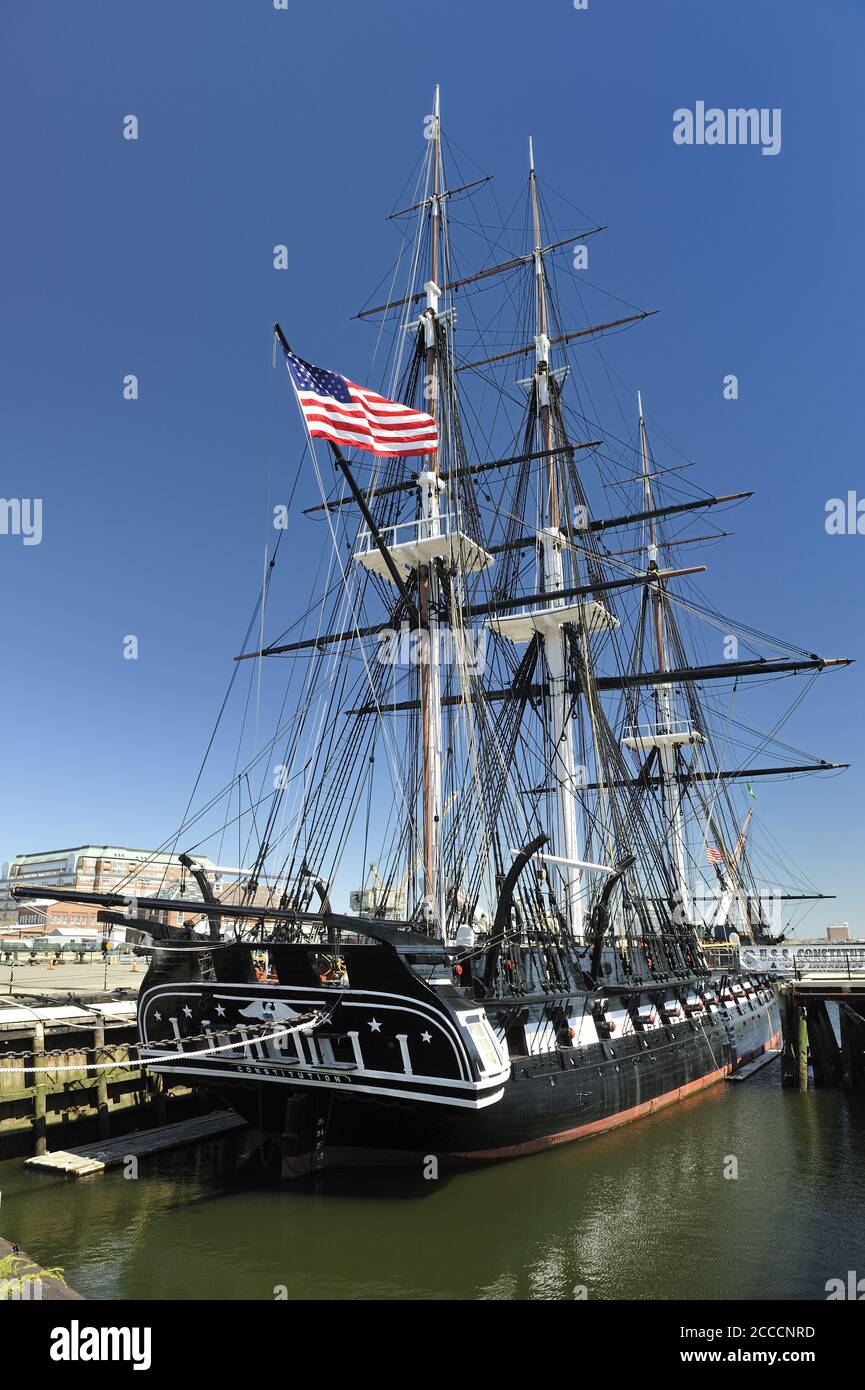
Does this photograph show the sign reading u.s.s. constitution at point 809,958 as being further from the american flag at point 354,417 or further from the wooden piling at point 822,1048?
the american flag at point 354,417

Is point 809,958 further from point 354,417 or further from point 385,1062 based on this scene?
point 354,417

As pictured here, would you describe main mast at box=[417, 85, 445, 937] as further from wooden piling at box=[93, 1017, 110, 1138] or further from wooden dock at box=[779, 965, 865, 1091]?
wooden dock at box=[779, 965, 865, 1091]

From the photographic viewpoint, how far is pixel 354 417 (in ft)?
53.3

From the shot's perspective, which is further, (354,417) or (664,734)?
(664,734)

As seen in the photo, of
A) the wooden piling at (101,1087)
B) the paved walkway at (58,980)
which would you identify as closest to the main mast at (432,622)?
the wooden piling at (101,1087)

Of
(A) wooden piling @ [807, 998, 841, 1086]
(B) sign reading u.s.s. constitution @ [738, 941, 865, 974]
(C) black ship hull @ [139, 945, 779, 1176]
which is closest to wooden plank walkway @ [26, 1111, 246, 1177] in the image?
(C) black ship hull @ [139, 945, 779, 1176]

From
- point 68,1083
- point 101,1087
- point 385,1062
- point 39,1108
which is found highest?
point 385,1062

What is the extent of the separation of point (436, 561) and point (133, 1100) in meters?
15.6

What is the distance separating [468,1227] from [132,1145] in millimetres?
7856

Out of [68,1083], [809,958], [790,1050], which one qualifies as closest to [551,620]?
[790,1050]

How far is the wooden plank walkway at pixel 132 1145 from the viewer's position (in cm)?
1517

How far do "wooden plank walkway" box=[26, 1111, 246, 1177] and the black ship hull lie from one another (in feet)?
6.38

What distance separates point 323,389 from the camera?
51.5 ft

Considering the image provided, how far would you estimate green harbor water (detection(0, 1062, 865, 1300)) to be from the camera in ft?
35.1
